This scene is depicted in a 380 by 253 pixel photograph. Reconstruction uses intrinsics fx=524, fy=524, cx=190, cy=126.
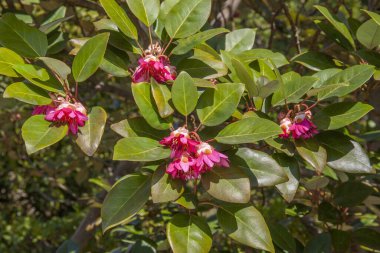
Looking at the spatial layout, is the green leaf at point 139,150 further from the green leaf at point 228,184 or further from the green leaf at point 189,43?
the green leaf at point 189,43

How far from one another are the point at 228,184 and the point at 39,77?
532mm

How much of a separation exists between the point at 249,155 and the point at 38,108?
1.85 feet

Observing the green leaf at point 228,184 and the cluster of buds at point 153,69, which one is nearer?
the green leaf at point 228,184

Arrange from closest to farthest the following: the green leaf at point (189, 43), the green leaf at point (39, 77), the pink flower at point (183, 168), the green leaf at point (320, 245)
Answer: the pink flower at point (183, 168) < the green leaf at point (39, 77) < the green leaf at point (189, 43) < the green leaf at point (320, 245)

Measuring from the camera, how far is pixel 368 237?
6.09ft

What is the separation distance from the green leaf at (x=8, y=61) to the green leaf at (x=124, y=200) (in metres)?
0.39

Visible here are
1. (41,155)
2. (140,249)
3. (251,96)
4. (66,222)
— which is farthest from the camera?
(41,155)

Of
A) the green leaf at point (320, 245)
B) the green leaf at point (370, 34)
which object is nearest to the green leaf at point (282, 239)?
the green leaf at point (320, 245)

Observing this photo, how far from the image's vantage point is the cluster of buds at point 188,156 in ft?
3.84

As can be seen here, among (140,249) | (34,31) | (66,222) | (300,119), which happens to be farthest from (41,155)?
(300,119)

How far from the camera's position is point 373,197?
1.88 metres

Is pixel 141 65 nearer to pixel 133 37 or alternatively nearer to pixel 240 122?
pixel 133 37

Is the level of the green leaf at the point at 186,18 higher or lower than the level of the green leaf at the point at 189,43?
higher

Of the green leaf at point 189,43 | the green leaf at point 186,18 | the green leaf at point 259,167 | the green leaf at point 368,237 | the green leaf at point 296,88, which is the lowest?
the green leaf at point 368,237
